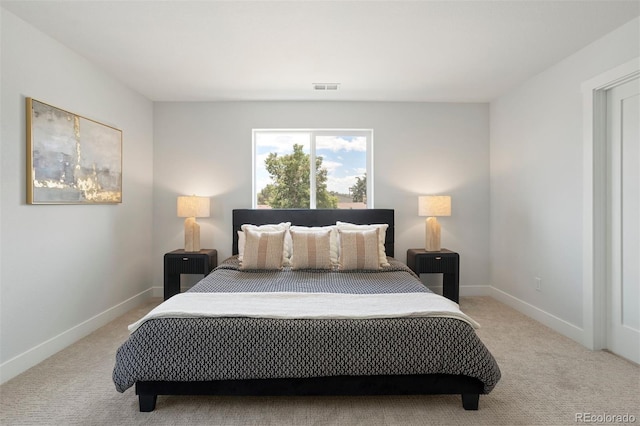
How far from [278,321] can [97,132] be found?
8.77ft

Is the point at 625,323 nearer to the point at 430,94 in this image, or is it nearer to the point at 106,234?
the point at 430,94

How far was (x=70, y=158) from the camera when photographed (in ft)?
9.77

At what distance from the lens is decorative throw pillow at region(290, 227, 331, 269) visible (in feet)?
11.1

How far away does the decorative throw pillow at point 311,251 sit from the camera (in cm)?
338

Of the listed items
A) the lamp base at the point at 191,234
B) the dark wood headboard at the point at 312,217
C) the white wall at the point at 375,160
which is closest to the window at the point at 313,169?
the white wall at the point at 375,160

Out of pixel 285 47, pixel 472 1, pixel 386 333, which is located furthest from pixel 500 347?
pixel 285 47

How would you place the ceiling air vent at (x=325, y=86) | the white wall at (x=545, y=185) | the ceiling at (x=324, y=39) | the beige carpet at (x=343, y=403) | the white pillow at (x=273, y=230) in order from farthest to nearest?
1. the ceiling air vent at (x=325, y=86)
2. the white pillow at (x=273, y=230)
3. the white wall at (x=545, y=185)
4. the ceiling at (x=324, y=39)
5. the beige carpet at (x=343, y=403)

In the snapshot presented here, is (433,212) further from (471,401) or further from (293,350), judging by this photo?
(293,350)

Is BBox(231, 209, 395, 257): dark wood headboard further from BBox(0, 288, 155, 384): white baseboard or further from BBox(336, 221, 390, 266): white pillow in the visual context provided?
BBox(0, 288, 155, 384): white baseboard

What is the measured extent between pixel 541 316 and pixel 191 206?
12.9 ft

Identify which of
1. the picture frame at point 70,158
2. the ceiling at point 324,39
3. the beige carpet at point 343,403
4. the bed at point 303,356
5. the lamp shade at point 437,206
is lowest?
the beige carpet at point 343,403

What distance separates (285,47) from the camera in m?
2.90

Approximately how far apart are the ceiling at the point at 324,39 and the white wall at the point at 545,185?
0.66 feet

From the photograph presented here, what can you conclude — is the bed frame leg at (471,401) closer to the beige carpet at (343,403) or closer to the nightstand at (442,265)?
the beige carpet at (343,403)
